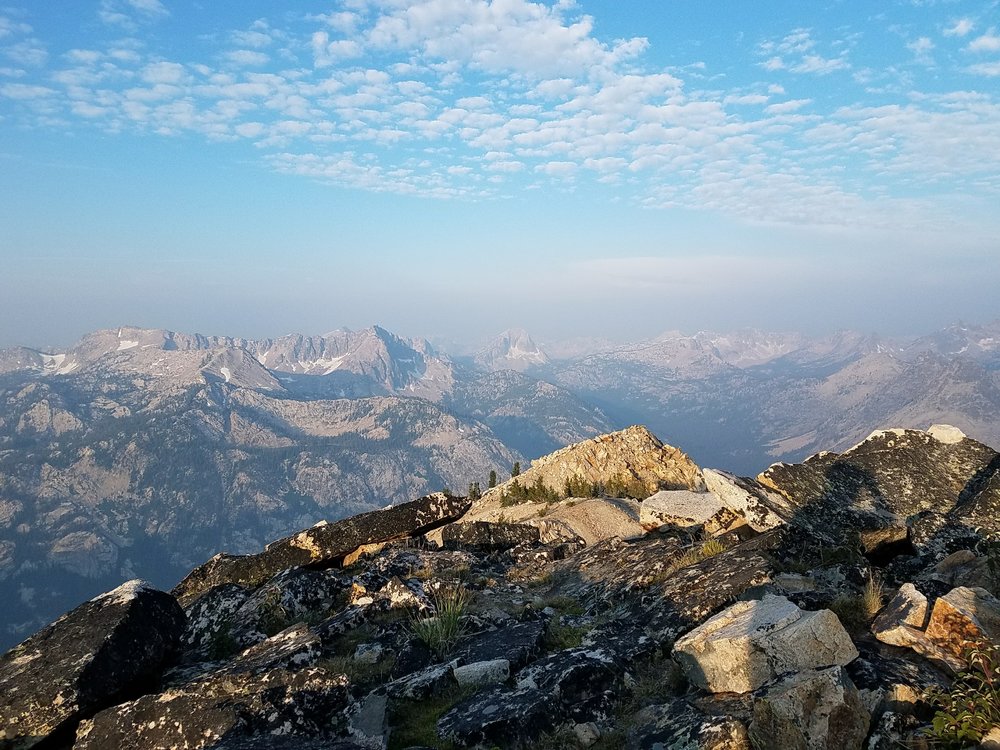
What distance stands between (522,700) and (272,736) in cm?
377

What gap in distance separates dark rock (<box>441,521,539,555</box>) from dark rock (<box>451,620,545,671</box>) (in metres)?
9.33

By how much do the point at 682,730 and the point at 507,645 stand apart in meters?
4.37

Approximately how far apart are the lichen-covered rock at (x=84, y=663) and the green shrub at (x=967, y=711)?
42.9 feet

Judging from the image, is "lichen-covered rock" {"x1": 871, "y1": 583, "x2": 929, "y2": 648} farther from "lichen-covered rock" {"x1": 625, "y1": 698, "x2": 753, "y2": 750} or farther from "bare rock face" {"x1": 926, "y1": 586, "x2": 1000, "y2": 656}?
"lichen-covered rock" {"x1": 625, "y1": 698, "x2": 753, "y2": 750}

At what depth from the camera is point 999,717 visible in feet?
20.1

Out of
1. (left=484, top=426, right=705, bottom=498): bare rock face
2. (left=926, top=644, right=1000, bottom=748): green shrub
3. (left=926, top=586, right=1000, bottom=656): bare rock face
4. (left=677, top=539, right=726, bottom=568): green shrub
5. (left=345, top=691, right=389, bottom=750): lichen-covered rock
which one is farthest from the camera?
(left=484, top=426, right=705, bottom=498): bare rock face

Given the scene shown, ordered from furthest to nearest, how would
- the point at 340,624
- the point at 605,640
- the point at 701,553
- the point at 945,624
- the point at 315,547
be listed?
the point at 315,547 < the point at 701,553 < the point at 340,624 < the point at 605,640 < the point at 945,624

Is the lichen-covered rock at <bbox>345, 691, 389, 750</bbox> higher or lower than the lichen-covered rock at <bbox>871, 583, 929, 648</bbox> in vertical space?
lower

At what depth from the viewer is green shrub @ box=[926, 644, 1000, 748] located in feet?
19.8

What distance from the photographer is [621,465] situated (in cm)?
4041

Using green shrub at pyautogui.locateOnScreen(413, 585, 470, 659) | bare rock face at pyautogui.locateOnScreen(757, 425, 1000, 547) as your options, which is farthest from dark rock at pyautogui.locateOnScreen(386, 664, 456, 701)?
bare rock face at pyautogui.locateOnScreen(757, 425, 1000, 547)

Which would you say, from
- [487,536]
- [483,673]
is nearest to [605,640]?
[483,673]

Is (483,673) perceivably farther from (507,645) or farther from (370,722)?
(370,722)

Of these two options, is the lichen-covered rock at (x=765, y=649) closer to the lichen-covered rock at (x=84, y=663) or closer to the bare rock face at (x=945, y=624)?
the bare rock face at (x=945, y=624)
